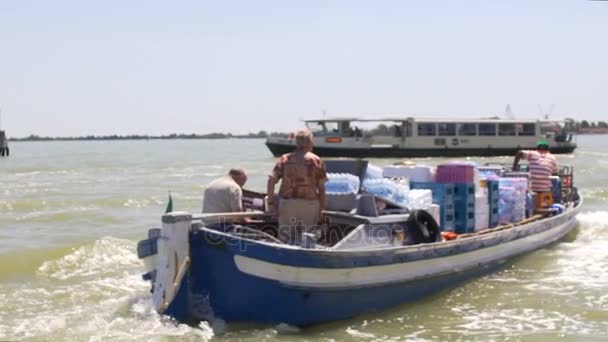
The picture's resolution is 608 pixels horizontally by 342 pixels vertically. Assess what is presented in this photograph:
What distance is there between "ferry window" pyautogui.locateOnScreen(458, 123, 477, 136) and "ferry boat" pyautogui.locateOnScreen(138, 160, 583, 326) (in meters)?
39.9

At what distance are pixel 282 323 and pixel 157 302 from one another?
132cm

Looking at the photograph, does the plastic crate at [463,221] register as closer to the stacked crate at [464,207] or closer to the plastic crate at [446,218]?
the stacked crate at [464,207]

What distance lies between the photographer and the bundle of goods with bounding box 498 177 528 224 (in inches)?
484

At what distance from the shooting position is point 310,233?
8648mm

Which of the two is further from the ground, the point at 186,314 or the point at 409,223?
the point at 409,223

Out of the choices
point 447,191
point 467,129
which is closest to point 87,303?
point 447,191

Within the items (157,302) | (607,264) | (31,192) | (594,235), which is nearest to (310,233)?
(157,302)

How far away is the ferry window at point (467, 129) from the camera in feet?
160

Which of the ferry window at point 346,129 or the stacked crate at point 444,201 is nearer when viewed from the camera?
the stacked crate at point 444,201

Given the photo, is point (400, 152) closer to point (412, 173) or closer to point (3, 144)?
point (412, 173)

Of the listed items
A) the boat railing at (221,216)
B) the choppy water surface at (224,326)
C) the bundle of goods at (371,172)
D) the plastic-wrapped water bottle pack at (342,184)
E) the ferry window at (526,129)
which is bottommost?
the choppy water surface at (224,326)

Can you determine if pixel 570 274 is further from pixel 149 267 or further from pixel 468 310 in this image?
pixel 149 267

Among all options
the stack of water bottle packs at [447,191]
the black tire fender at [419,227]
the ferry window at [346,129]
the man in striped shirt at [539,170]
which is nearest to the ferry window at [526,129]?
the ferry window at [346,129]

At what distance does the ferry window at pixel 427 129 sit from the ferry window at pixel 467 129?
4.92ft
